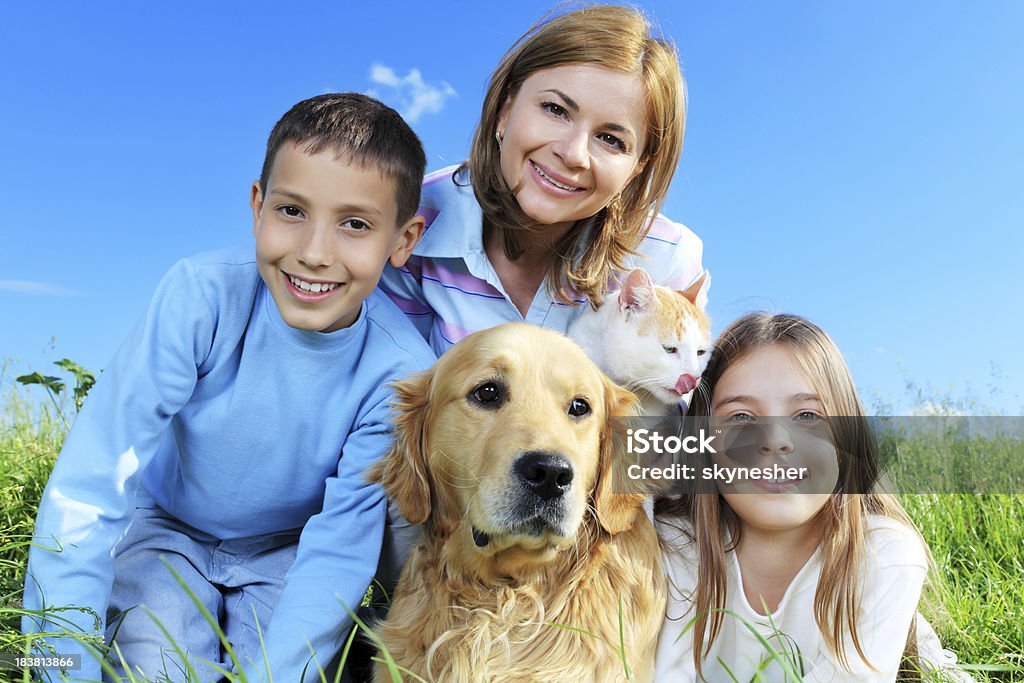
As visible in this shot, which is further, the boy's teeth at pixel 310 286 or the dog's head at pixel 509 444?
the boy's teeth at pixel 310 286

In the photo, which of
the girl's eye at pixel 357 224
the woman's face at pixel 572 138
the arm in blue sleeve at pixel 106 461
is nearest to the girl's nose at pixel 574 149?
the woman's face at pixel 572 138

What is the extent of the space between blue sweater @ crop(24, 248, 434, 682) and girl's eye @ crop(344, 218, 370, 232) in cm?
32

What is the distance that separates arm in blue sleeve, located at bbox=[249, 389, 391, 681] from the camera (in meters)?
2.43

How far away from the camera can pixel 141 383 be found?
2.62 m

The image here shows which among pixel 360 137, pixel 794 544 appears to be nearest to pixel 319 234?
pixel 360 137

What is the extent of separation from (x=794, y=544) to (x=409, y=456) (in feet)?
4.07

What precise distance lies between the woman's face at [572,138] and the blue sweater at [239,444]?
76 centimetres

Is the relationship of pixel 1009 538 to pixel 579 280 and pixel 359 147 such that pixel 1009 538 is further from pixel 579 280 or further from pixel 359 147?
pixel 359 147

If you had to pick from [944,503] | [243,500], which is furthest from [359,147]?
[944,503]

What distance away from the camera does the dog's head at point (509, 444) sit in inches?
82.6

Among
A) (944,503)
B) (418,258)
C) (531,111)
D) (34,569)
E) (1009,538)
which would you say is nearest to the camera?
(34,569)

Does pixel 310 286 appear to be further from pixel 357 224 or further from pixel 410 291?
pixel 410 291

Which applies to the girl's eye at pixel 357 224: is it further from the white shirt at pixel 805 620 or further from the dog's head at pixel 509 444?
the white shirt at pixel 805 620

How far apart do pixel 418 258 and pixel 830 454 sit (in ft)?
5.96
